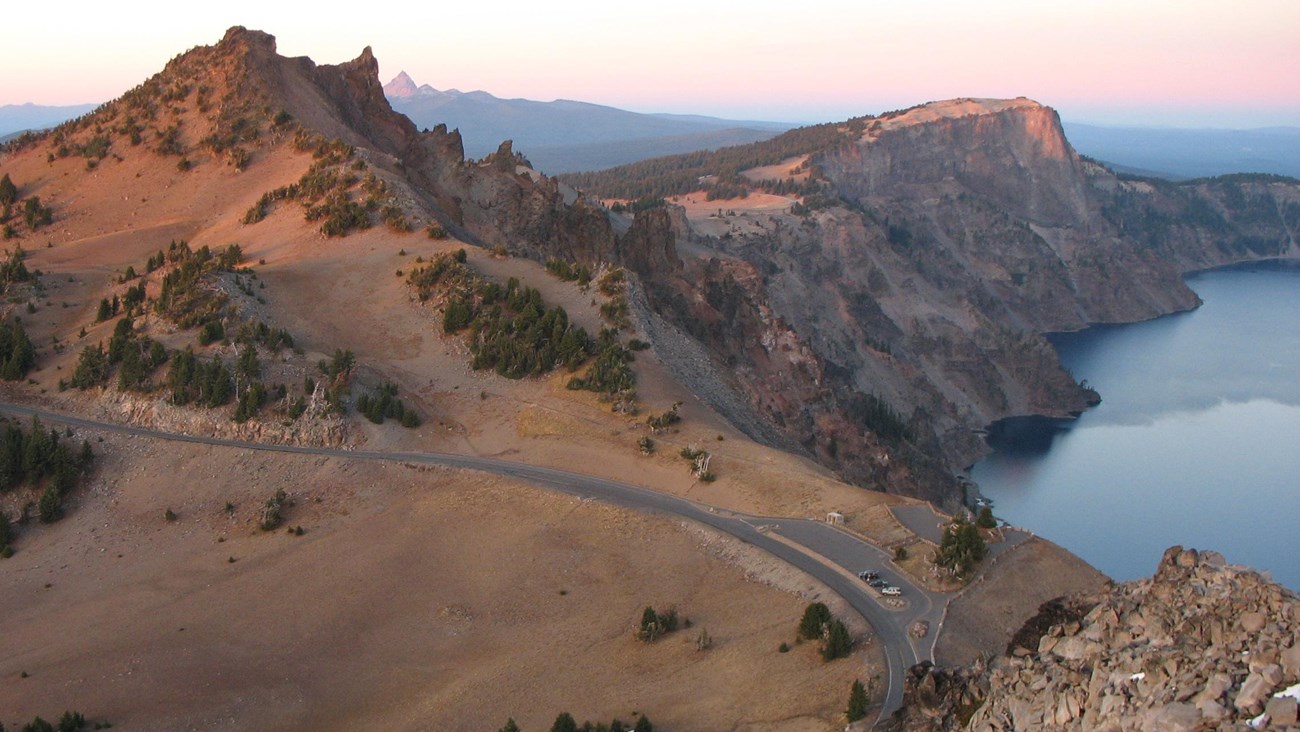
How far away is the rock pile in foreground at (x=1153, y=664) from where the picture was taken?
12.2 m

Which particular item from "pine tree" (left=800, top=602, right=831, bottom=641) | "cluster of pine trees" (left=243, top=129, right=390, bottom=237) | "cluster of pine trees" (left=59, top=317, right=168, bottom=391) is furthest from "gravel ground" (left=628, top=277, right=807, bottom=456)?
"cluster of pine trees" (left=59, top=317, right=168, bottom=391)

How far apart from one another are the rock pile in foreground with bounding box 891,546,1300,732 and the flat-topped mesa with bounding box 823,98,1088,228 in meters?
125

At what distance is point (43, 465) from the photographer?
37.8 m

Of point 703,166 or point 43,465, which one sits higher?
point 703,166

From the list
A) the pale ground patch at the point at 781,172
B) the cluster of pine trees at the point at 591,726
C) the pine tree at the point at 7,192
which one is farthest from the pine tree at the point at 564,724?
the pale ground patch at the point at 781,172

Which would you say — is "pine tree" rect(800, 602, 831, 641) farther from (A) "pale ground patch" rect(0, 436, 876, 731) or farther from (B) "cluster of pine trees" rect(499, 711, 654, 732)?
(B) "cluster of pine trees" rect(499, 711, 654, 732)

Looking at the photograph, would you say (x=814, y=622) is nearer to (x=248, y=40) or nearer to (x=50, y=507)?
(x=50, y=507)

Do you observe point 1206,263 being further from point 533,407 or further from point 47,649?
point 47,649

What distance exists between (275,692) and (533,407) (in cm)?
1754

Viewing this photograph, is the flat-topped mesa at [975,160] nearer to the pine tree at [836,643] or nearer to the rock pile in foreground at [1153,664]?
the pine tree at [836,643]

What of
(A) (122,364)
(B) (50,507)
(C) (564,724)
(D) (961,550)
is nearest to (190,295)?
(A) (122,364)

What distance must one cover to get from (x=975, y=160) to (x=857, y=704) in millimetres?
142673

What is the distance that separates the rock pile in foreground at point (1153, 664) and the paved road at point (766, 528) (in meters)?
5.49

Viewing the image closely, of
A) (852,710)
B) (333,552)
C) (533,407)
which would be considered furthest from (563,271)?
(852,710)
